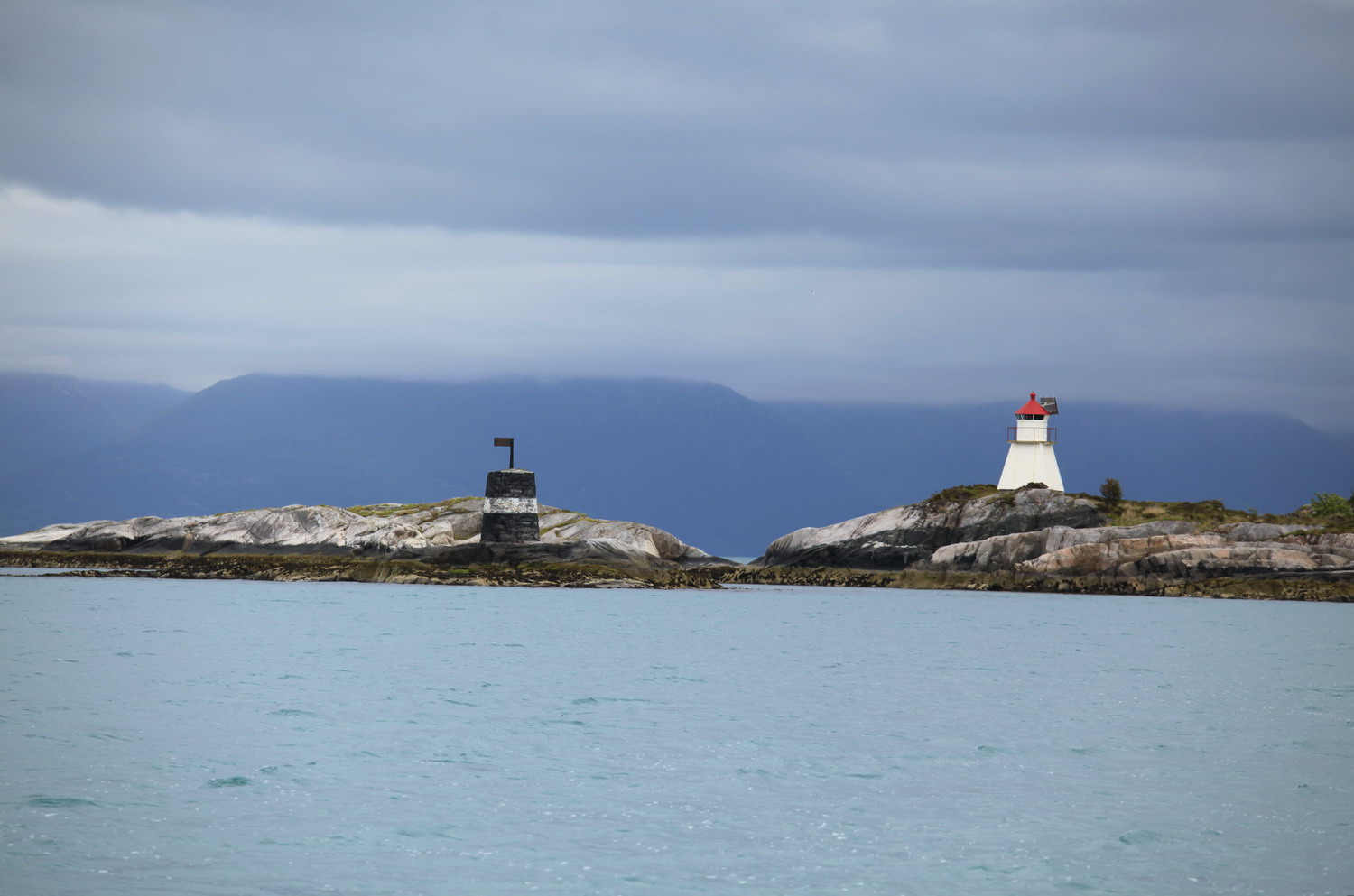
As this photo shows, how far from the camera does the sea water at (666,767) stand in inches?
560

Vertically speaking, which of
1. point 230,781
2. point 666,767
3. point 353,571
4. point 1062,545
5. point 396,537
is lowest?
point 666,767

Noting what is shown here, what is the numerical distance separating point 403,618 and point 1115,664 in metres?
29.1

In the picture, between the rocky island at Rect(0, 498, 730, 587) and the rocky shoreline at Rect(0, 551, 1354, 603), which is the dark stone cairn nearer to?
the rocky island at Rect(0, 498, 730, 587)

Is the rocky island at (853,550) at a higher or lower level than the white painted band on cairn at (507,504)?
lower

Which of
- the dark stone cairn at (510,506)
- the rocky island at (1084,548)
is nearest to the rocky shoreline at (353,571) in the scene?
the dark stone cairn at (510,506)

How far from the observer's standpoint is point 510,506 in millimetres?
70438

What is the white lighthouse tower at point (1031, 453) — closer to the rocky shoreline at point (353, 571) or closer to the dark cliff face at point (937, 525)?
the dark cliff face at point (937, 525)

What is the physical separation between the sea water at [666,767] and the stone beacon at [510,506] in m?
24.7

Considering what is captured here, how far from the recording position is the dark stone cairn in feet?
229

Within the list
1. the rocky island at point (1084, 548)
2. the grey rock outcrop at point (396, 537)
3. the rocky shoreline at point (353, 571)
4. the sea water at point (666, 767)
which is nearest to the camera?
the sea water at point (666, 767)

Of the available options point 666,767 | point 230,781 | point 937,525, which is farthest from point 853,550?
point 230,781

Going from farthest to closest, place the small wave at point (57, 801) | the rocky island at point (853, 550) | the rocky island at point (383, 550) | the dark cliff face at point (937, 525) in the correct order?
the rocky island at point (383, 550) → the dark cliff face at point (937, 525) → the rocky island at point (853, 550) → the small wave at point (57, 801)

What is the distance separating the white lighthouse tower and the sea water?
124 feet

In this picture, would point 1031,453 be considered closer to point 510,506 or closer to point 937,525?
point 937,525
